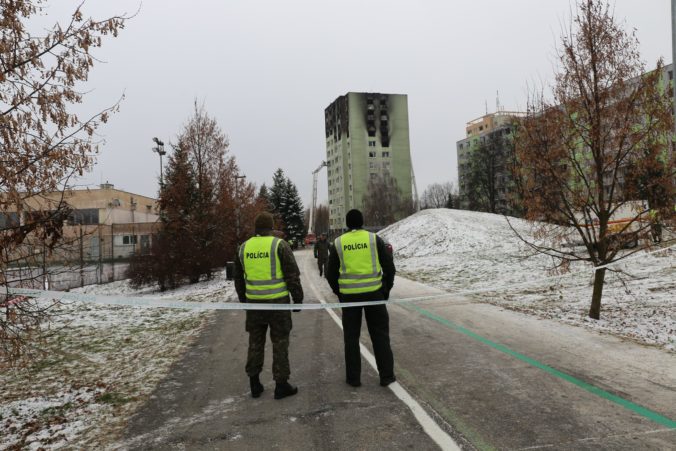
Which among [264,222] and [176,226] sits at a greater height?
[176,226]

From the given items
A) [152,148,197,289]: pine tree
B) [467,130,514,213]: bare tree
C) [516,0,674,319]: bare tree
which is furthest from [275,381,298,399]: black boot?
[467,130,514,213]: bare tree

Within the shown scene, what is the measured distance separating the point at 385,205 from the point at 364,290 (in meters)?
72.4

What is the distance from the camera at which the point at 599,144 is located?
8.05 m

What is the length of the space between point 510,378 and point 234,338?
5.14 meters

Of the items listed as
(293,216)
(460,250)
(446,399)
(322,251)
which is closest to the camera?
(446,399)

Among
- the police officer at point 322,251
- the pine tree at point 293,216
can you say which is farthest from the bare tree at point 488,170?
the police officer at point 322,251

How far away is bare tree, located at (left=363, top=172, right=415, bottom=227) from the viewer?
76.2 m

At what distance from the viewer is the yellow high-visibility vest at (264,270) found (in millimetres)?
4914

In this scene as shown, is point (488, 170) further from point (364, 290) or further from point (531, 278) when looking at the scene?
point (364, 290)

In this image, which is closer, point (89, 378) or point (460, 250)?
point (89, 378)

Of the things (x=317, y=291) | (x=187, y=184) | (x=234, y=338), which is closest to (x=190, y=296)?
(x=317, y=291)

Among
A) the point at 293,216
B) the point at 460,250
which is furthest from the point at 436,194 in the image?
the point at 460,250

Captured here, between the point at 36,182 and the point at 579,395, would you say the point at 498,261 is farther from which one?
the point at 36,182

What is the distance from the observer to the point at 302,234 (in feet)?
227
